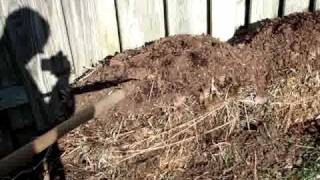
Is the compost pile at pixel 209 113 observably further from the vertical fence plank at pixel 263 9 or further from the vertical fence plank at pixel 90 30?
the vertical fence plank at pixel 263 9

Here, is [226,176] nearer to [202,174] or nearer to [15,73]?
[202,174]

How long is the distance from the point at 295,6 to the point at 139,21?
4.17ft

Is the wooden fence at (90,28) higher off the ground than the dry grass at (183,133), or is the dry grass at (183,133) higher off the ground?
the wooden fence at (90,28)

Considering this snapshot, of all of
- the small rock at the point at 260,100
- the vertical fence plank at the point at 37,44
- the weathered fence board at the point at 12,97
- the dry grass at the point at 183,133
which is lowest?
the dry grass at the point at 183,133

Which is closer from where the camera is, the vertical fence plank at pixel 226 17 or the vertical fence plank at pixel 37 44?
the vertical fence plank at pixel 37 44

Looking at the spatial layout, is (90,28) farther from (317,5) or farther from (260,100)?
(317,5)

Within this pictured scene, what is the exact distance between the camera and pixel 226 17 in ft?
12.8

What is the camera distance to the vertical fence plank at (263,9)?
156 inches

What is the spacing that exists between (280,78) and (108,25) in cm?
122

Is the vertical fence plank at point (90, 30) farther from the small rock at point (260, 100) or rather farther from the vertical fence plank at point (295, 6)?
the vertical fence plank at point (295, 6)

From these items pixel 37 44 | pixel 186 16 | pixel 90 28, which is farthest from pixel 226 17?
pixel 37 44

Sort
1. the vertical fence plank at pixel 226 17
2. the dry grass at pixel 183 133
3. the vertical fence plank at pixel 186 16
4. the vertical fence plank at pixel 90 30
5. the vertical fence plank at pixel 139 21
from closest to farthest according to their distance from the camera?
the dry grass at pixel 183 133 < the vertical fence plank at pixel 90 30 < the vertical fence plank at pixel 139 21 < the vertical fence plank at pixel 186 16 < the vertical fence plank at pixel 226 17

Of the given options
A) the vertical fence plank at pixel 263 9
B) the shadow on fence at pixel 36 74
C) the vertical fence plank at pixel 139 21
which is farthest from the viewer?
the vertical fence plank at pixel 263 9

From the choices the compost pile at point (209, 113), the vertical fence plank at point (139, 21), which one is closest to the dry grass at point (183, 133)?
the compost pile at point (209, 113)
